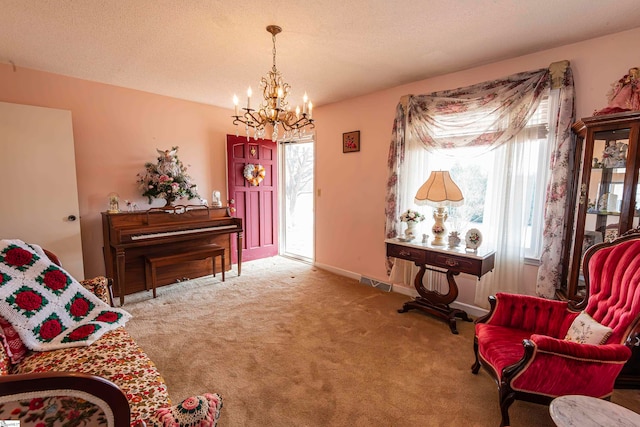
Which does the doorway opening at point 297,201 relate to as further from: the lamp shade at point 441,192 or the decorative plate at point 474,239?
the decorative plate at point 474,239

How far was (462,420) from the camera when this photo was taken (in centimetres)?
161

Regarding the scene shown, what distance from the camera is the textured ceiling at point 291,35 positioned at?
1.84 m

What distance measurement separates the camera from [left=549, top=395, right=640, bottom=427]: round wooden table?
1.07 metres

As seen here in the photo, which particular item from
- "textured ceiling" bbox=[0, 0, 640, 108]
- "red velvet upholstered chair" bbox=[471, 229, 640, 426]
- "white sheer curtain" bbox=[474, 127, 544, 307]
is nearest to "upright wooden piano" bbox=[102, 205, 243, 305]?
"textured ceiling" bbox=[0, 0, 640, 108]

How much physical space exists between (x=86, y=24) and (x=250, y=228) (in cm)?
316

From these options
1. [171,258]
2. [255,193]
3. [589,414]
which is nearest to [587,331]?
[589,414]

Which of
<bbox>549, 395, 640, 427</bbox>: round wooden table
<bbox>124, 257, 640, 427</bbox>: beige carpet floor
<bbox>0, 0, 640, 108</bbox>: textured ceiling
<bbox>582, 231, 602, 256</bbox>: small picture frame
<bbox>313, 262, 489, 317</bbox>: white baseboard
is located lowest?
<bbox>124, 257, 640, 427</bbox>: beige carpet floor

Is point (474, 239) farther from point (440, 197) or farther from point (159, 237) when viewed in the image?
point (159, 237)

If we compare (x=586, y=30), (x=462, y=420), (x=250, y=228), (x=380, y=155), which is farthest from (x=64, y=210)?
(x=586, y=30)

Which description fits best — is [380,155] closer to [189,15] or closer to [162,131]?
[189,15]

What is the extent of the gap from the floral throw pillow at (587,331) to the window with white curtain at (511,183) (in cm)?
97

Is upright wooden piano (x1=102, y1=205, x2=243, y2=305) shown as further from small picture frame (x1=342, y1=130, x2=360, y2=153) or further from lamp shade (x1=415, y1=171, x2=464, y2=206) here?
lamp shade (x1=415, y1=171, x2=464, y2=206)

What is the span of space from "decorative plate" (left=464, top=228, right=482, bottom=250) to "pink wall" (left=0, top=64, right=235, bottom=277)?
144 inches

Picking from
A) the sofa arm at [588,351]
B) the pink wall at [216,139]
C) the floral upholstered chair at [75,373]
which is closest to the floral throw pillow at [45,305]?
the floral upholstered chair at [75,373]
